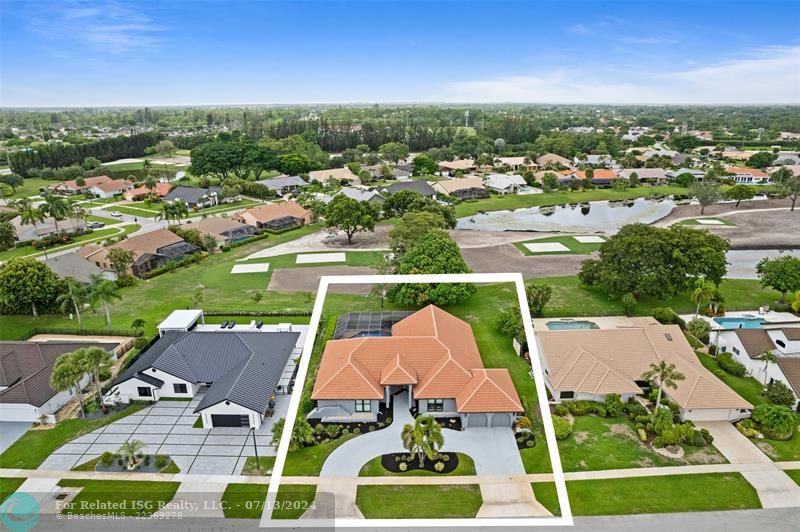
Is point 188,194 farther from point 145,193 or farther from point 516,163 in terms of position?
point 516,163

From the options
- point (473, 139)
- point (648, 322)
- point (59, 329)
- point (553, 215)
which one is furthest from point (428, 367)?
point (473, 139)

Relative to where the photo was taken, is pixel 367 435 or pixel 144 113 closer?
pixel 367 435

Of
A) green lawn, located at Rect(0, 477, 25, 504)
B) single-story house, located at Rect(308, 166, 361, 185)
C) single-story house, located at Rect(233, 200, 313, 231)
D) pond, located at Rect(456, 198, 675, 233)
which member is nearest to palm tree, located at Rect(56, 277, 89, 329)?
green lawn, located at Rect(0, 477, 25, 504)

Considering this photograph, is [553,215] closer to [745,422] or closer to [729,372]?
[729,372]

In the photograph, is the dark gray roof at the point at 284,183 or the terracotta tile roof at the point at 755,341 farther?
the dark gray roof at the point at 284,183

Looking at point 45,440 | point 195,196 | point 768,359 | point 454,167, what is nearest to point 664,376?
point 768,359

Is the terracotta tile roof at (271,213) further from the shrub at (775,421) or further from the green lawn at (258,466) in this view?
the shrub at (775,421)

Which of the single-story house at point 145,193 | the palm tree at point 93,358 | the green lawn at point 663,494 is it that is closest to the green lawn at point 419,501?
the green lawn at point 663,494
